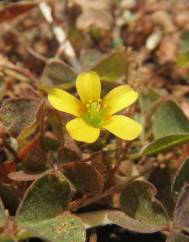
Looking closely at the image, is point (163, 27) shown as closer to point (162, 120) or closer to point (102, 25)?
point (102, 25)

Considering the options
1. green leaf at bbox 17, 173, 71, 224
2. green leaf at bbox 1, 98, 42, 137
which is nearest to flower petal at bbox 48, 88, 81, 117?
green leaf at bbox 1, 98, 42, 137

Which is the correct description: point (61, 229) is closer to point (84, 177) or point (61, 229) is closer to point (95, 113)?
point (84, 177)

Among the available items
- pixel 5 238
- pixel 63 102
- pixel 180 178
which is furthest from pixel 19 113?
pixel 180 178

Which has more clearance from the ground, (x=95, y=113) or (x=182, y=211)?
(x=95, y=113)

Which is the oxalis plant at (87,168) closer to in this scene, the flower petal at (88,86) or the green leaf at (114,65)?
the flower petal at (88,86)

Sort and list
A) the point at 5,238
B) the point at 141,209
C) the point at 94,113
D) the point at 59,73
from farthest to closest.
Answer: the point at 59,73, the point at 94,113, the point at 141,209, the point at 5,238

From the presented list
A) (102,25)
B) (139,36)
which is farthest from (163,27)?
(102,25)

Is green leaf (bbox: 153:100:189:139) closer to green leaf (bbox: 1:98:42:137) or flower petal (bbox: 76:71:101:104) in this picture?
flower petal (bbox: 76:71:101:104)
